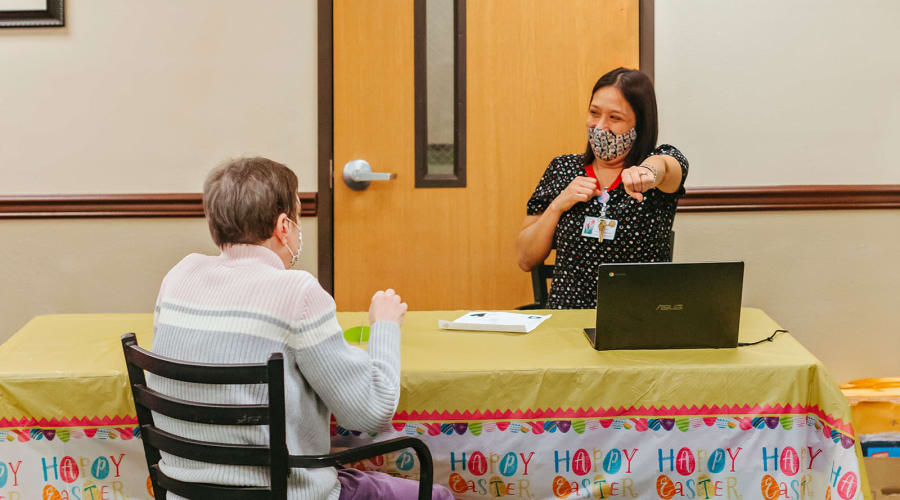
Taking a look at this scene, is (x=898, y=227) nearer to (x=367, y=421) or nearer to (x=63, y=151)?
(x=367, y=421)

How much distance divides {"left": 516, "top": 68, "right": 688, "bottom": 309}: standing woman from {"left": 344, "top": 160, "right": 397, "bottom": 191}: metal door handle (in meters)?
0.68

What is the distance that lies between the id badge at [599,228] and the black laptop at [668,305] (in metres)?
0.71

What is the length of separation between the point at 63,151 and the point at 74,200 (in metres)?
0.18

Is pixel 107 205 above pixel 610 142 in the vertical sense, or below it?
below

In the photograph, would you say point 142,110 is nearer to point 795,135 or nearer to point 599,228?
point 599,228

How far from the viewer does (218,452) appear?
1290mm

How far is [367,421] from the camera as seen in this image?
1389 millimetres

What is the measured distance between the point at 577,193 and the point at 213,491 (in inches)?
54.9

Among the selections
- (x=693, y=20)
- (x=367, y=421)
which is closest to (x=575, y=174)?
(x=693, y=20)

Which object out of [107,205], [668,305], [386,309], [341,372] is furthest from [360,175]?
[341,372]

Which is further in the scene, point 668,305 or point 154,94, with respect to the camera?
point 154,94

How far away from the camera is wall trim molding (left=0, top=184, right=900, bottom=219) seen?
9.39 ft

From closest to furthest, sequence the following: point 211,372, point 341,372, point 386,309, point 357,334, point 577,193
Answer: point 211,372 → point 341,372 → point 386,309 → point 357,334 → point 577,193

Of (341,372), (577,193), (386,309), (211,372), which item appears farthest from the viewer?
(577,193)
